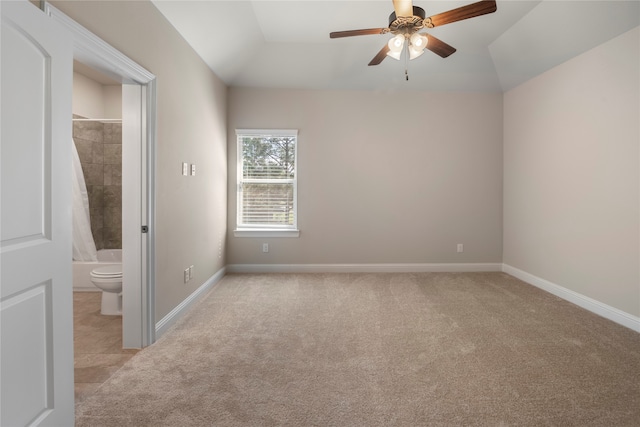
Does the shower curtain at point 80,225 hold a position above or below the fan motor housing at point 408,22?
below

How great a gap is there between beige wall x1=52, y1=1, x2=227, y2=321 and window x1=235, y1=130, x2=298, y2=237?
586 mm

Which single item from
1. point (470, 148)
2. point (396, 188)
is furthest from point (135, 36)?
point (470, 148)

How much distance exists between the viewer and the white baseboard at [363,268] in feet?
A: 16.6

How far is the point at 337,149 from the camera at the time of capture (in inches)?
199

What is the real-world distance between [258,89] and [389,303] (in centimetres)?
344

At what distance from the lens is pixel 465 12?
2.36m

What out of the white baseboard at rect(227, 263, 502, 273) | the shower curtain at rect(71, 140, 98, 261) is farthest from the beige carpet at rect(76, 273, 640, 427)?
the shower curtain at rect(71, 140, 98, 261)

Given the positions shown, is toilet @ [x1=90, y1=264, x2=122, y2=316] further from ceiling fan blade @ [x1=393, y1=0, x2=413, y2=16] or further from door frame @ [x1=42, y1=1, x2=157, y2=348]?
ceiling fan blade @ [x1=393, y1=0, x2=413, y2=16]

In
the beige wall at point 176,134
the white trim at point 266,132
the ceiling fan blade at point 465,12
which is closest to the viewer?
the ceiling fan blade at point 465,12

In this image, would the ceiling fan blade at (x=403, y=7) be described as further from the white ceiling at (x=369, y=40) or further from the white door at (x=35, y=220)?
the white door at (x=35, y=220)

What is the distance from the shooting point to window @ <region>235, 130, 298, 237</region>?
508cm

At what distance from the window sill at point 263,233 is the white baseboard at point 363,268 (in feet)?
1.45

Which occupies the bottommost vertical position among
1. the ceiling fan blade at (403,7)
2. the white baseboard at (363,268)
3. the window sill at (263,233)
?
the white baseboard at (363,268)

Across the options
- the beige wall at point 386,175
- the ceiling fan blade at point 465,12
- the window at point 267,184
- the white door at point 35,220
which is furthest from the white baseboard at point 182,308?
the ceiling fan blade at point 465,12
